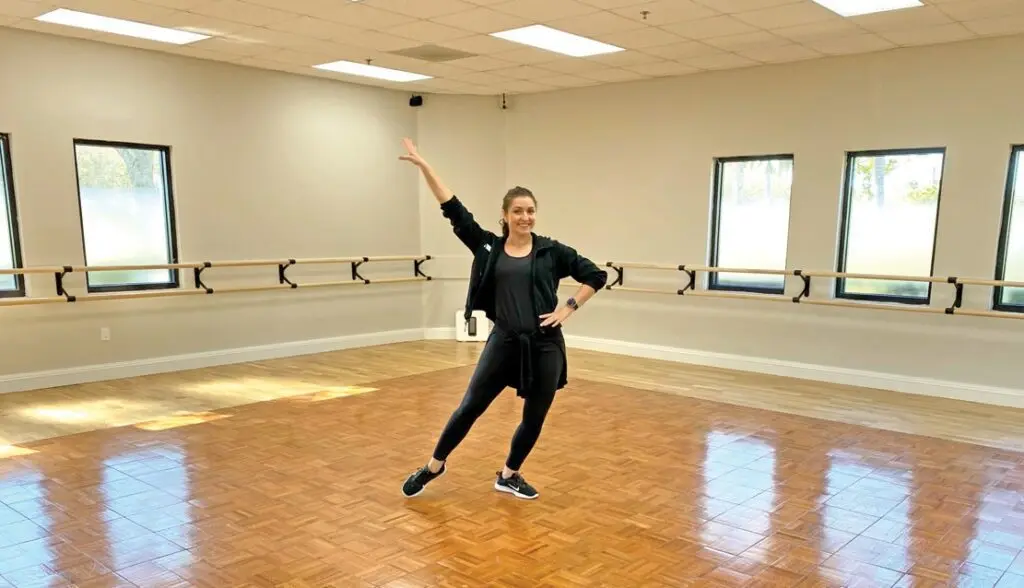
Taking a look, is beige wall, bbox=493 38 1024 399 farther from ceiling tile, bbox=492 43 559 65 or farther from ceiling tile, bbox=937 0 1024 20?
ceiling tile, bbox=492 43 559 65

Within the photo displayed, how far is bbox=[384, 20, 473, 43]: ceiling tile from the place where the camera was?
4.89m

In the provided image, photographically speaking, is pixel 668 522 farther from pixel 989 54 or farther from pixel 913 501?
pixel 989 54

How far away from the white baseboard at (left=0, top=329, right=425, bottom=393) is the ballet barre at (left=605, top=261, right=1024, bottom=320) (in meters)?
2.39

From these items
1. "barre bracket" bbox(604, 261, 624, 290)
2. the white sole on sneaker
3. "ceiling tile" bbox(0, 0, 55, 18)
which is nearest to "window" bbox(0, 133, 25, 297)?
"ceiling tile" bbox(0, 0, 55, 18)

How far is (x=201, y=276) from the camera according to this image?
20.4 ft

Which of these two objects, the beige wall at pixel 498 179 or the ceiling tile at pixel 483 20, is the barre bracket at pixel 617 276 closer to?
the beige wall at pixel 498 179

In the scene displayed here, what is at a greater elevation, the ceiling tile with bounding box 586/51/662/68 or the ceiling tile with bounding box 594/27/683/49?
the ceiling tile with bounding box 594/27/683/49

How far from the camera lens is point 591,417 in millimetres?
4773

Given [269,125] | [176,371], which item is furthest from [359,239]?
[176,371]

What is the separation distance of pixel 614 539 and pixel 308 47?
452cm

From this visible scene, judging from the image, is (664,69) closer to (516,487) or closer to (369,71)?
(369,71)

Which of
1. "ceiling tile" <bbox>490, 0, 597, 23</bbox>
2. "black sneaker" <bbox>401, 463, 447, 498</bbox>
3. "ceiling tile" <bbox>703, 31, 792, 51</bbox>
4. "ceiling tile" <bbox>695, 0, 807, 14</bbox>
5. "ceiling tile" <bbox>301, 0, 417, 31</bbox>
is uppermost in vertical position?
"ceiling tile" <bbox>490, 0, 597, 23</bbox>

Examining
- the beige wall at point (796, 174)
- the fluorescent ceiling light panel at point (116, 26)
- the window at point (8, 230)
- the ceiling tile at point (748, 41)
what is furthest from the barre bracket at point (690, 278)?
the window at point (8, 230)

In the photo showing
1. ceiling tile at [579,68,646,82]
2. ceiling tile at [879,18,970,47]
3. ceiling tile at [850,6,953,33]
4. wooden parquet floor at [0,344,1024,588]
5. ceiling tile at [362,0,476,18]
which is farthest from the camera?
ceiling tile at [579,68,646,82]
